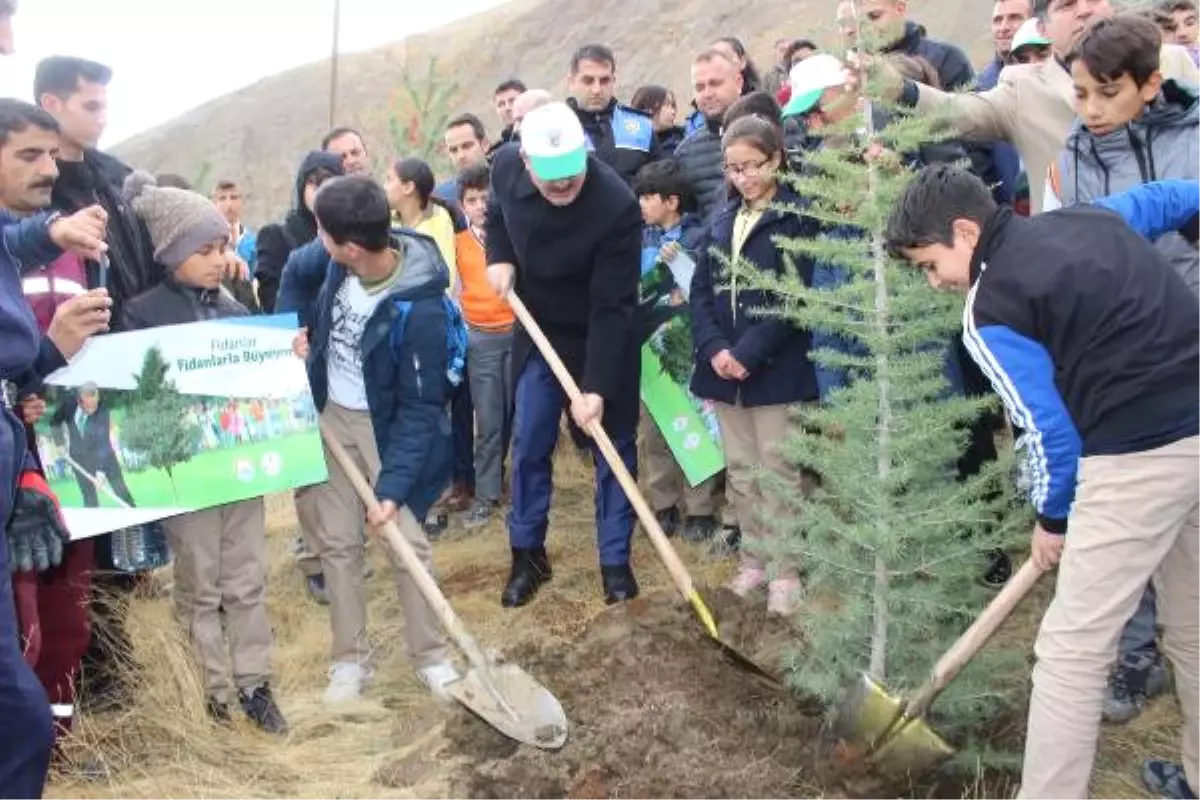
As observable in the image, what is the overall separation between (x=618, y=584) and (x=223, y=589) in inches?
72.0

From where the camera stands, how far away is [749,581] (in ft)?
15.8

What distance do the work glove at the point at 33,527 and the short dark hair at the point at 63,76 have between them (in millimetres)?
1853

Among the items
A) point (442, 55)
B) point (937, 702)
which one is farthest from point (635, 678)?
point (442, 55)

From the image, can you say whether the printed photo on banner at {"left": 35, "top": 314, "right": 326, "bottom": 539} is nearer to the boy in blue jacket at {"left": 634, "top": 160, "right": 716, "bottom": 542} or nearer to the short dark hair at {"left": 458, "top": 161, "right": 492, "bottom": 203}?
the boy in blue jacket at {"left": 634, "top": 160, "right": 716, "bottom": 542}

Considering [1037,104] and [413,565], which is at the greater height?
[1037,104]

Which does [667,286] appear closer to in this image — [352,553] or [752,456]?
[752,456]

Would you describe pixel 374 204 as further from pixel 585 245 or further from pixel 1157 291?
pixel 1157 291

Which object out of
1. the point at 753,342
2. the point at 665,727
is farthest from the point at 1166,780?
the point at 753,342

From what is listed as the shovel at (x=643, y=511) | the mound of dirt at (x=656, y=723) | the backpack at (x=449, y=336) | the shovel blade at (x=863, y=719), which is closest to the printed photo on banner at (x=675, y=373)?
the shovel at (x=643, y=511)

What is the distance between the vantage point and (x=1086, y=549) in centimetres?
287

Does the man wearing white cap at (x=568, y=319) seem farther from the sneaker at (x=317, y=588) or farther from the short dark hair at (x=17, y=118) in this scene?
the short dark hair at (x=17, y=118)

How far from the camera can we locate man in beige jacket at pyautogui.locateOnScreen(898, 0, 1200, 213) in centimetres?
435

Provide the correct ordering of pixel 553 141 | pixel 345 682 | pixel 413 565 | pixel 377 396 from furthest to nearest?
pixel 553 141, pixel 345 682, pixel 377 396, pixel 413 565

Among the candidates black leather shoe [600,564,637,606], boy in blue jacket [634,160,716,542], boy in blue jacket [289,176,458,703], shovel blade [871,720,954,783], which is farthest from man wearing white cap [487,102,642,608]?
shovel blade [871,720,954,783]
